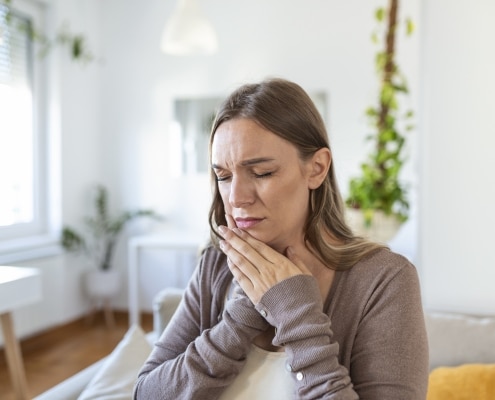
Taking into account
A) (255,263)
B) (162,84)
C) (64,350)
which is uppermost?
(162,84)

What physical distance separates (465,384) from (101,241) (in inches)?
138

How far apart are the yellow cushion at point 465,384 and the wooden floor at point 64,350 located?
2.37 metres

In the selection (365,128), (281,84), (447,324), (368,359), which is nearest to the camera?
(368,359)

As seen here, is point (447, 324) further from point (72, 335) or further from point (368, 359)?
point (72, 335)

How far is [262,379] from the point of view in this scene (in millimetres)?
1033

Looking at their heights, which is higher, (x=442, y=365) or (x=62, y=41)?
(x=62, y=41)

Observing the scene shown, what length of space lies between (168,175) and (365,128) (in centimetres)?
162

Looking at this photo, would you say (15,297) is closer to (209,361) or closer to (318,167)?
(209,361)

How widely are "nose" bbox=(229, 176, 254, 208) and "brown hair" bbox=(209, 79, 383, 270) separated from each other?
0.12m

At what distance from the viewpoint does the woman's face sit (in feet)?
3.36

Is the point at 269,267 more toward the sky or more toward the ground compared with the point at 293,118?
more toward the ground

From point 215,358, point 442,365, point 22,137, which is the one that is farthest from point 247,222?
point 22,137

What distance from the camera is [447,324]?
59.9 inches

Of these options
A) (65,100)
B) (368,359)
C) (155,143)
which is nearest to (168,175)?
(155,143)
